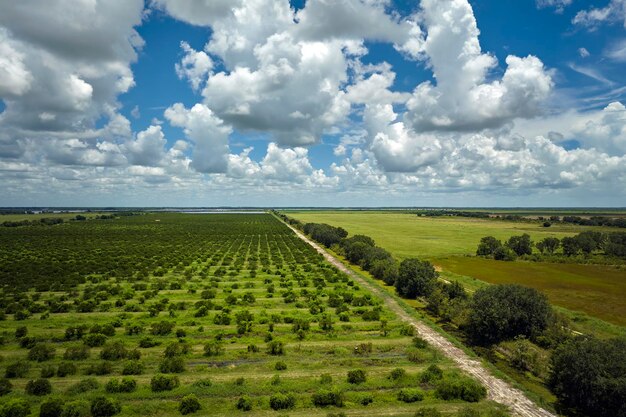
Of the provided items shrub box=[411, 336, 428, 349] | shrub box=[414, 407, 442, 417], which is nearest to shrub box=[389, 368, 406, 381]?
shrub box=[414, 407, 442, 417]

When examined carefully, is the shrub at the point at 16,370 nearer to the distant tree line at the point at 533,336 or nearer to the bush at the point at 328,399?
the bush at the point at 328,399

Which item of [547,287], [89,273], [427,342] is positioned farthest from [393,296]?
[89,273]

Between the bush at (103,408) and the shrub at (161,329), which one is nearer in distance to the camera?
the bush at (103,408)

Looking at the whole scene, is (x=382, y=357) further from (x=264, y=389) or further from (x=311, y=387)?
(x=264, y=389)

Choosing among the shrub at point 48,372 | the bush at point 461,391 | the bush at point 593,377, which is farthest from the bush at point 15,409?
the bush at point 593,377

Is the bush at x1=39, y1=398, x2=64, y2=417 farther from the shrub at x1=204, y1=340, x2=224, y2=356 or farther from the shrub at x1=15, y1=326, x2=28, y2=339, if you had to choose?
the shrub at x1=15, y1=326, x2=28, y2=339
